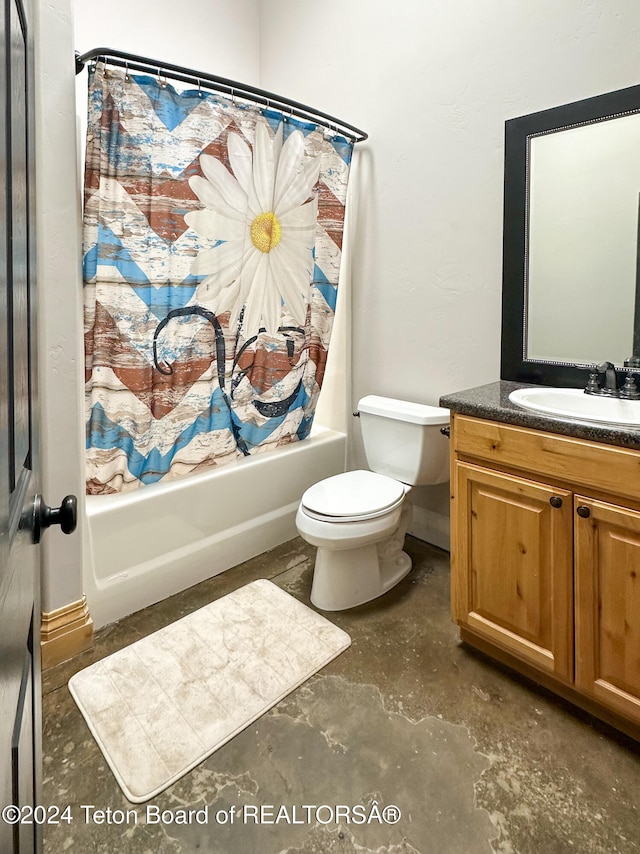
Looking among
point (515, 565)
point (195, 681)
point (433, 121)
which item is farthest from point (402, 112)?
point (195, 681)

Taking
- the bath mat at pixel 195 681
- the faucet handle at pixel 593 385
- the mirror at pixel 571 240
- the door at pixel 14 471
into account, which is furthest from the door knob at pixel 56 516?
the mirror at pixel 571 240

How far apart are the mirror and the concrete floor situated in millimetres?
1122

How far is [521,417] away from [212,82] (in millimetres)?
1689

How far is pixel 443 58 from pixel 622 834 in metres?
2.62

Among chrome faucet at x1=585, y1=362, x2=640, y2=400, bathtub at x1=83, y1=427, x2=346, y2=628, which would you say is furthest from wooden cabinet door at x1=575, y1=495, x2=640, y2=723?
bathtub at x1=83, y1=427, x2=346, y2=628

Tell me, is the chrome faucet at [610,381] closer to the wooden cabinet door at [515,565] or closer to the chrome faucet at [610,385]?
the chrome faucet at [610,385]

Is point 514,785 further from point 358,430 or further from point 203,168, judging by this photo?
point 203,168

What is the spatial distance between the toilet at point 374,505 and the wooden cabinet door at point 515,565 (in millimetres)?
383

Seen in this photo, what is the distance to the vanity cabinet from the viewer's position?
4.29 ft

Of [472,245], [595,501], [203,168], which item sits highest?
[203,168]

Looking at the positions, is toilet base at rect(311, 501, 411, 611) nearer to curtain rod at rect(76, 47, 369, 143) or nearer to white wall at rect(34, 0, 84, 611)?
white wall at rect(34, 0, 84, 611)

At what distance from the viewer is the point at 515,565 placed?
1531 millimetres

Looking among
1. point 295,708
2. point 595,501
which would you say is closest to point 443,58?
point 595,501

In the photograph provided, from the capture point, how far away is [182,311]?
2.01 m
